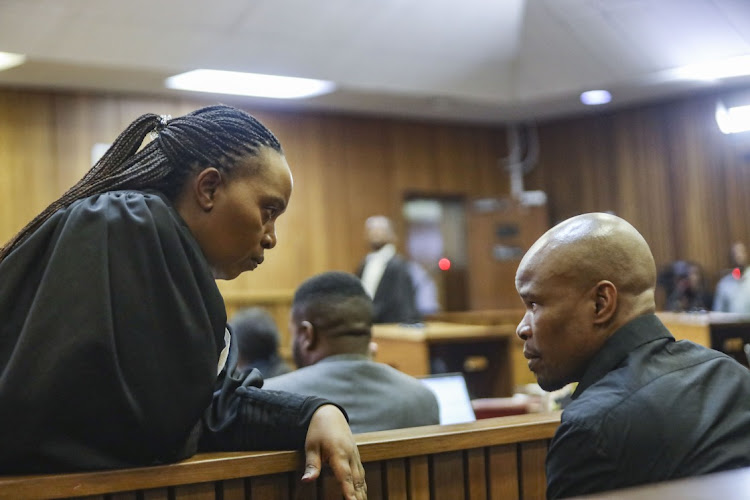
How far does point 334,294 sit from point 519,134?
965cm

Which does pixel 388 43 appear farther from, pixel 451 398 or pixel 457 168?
pixel 451 398

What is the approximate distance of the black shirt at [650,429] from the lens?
59.6 inches

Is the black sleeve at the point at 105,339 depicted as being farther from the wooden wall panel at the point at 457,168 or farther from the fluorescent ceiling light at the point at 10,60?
the wooden wall panel at the point at 457,168

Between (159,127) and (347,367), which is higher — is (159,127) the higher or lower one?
the higher one

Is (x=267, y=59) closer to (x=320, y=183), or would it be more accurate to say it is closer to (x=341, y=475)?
(x=320, y=183)

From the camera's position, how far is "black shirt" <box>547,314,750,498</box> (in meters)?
1.51

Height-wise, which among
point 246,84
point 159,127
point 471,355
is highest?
point 246,84

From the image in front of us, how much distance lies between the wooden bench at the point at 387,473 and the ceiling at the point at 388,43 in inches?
229

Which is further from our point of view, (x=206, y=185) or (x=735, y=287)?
(x=735, y=287)

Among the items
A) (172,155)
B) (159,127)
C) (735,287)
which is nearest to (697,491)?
(172,155)

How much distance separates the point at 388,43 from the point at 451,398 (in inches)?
219

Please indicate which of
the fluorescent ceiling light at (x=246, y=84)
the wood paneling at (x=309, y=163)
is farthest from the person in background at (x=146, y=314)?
the wood paneling at (x=309, y=163)

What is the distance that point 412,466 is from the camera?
69.3 inches

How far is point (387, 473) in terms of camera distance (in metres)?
1.74
